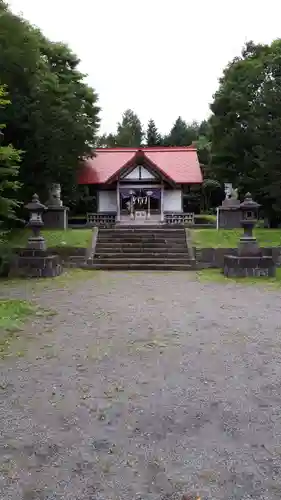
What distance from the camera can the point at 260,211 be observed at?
862 inches

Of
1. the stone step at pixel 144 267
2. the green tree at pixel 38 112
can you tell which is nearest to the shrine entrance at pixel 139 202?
the green tree at pixel 38 112

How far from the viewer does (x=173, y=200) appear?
23.9m

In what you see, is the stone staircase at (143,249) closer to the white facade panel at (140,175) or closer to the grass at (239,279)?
the grass at (239,279)

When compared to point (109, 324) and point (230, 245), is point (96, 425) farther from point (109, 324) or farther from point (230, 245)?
point (230, 245)

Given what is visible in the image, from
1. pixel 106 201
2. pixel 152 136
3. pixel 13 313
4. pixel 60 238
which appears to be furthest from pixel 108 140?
pixel 13 313

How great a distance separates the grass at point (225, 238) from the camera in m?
15.3

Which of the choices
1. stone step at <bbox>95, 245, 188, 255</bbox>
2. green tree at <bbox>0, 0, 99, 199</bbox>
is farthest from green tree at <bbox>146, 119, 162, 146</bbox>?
stone step at <bbox>95, 245, 188, 255</bbox>

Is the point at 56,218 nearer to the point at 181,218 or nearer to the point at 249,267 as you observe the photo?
the point at 181,218

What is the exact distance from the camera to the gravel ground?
269cm

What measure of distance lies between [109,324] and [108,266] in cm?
757

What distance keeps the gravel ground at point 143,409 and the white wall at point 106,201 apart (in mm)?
17248

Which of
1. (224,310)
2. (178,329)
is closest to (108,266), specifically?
(224,310)

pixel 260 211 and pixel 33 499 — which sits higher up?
pixel 260 211

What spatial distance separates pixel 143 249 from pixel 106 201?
9.20m
